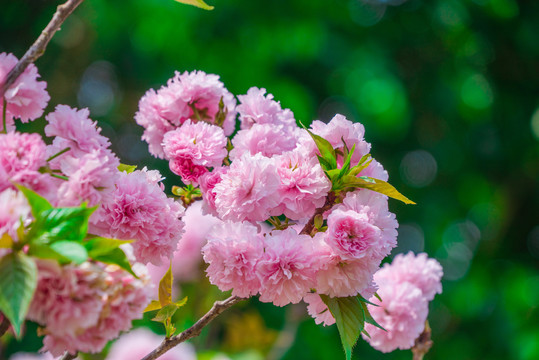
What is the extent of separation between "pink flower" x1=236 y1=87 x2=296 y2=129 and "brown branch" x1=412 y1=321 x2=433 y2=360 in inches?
14.2

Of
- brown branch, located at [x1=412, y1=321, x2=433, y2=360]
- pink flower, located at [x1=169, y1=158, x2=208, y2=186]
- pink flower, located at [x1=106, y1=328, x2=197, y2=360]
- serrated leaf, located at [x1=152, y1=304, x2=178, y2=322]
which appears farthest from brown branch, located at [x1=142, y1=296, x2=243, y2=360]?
pink flower, located at [x1=106, y1=328, x2=197, y2=360]

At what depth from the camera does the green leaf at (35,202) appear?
0.39m

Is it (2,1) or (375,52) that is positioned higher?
(375,52)

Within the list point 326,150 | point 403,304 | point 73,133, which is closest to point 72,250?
point 73,133

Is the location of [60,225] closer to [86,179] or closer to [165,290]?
[86,179]

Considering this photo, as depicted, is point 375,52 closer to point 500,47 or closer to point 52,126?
point 500,47

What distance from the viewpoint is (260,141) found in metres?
0.63

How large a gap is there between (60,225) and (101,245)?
0.03 metres

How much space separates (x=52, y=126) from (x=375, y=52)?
280cm

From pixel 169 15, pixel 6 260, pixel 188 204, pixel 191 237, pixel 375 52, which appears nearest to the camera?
pixel 6 260

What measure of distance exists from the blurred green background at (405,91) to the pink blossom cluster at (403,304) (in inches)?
78.0

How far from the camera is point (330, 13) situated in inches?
126

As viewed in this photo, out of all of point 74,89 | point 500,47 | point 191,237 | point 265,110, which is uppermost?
point 500,47

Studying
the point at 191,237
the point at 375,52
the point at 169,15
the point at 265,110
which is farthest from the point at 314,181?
the point at 375,52
